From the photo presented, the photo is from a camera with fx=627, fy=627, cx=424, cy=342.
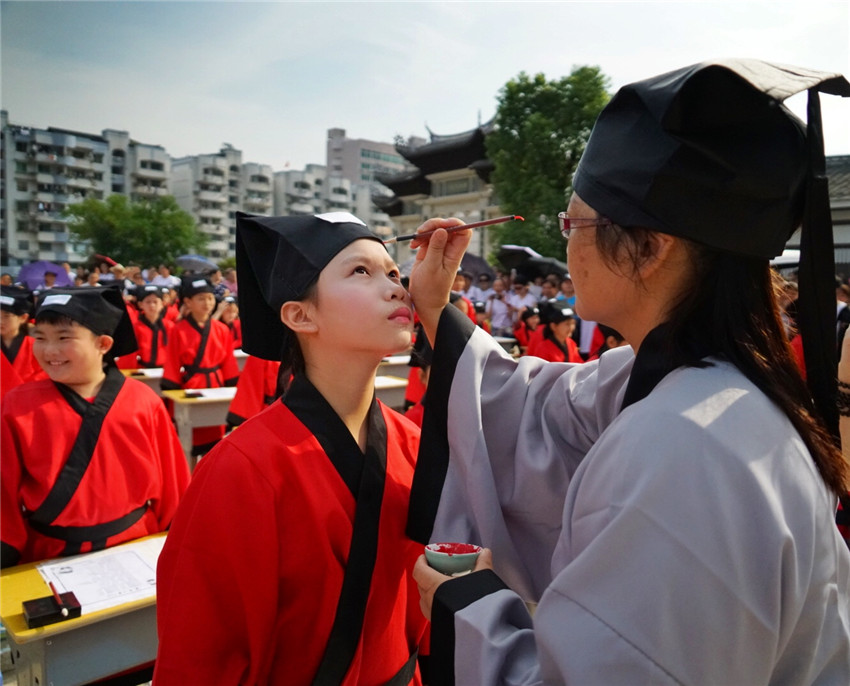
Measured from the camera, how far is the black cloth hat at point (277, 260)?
178 centimetres

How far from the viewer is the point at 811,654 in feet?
3.48

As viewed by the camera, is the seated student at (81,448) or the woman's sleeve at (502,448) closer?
the woman's sleeve at (502,448)

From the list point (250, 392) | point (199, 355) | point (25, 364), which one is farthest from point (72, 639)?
point (199, 355)

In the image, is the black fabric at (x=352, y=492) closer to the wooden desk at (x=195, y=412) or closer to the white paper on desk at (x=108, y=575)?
the white paper on desk at (x=108, y=575)

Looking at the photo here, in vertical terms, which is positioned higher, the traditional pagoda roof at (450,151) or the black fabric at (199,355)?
the traditional pagoda roof at (450,151)

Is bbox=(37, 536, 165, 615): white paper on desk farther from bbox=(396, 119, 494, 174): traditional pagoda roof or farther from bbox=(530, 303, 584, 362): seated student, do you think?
bbox=(396, 119, 494, 174): traditional pagoda roof

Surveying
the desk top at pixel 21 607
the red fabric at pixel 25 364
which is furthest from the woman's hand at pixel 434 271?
the red fabric at pixel 25 364

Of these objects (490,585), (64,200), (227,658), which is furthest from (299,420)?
(64,200)

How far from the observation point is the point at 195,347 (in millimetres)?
6969

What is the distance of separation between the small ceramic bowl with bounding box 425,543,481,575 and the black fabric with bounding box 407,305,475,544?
244 millimetres

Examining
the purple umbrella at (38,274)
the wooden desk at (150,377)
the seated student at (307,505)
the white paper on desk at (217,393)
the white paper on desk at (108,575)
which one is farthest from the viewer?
the purple umbrella at (38,274)

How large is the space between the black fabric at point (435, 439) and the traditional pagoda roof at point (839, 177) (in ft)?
52.2

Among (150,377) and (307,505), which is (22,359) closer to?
(150,377)

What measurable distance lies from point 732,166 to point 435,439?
39.4 inches
